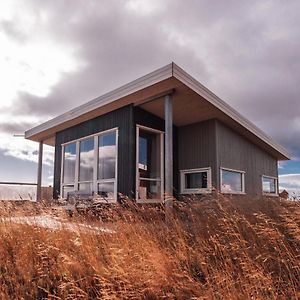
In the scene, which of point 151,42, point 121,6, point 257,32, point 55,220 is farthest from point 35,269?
point 257,32

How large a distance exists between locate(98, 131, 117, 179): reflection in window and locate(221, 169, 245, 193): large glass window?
3506 mm

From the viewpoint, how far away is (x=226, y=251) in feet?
12.1

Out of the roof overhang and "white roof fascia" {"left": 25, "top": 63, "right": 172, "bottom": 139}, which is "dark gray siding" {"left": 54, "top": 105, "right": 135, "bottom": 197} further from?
"white roof fascia" {"left": 25, "top": 63, "right": 172, "bottom": 139}

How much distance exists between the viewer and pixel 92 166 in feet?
33.3

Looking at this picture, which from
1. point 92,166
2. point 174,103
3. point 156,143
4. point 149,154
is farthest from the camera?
point 92,166

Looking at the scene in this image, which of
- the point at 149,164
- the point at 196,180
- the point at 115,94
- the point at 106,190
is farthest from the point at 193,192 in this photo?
the point at 115,94

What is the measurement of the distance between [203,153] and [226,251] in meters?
6.30

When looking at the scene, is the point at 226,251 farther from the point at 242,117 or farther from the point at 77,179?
the point at 77,179

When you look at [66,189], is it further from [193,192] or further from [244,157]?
[244,157]

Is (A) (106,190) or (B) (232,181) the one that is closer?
(A) (106,190)

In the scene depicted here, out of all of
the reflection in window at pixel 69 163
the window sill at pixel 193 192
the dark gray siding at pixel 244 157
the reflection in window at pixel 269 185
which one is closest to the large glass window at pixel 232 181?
the dark gray siding at pixel 244 157

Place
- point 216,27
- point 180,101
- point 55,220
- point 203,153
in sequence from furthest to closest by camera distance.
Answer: point 203,153 < point 180,101 < point 216,27 < point 55,220

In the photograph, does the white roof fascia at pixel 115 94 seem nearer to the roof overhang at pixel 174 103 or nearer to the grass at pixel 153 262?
the roof overhang at pixel 174 103

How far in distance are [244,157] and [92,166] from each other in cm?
550
